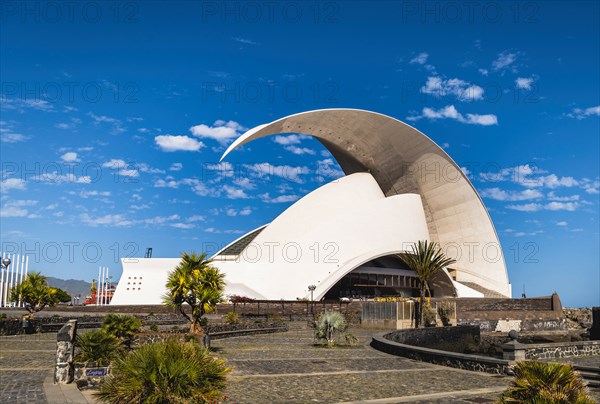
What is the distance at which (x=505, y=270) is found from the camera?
53594 mm

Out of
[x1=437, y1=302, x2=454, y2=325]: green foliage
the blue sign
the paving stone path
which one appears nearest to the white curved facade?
[x1=437, y1=302, x2=454, y2=325]: green foliage

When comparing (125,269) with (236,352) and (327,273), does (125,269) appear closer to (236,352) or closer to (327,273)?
(327,273)

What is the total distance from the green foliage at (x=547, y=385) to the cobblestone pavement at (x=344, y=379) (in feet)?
7.04

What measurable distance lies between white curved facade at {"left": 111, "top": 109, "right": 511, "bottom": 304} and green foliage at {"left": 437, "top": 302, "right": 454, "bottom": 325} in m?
14.4

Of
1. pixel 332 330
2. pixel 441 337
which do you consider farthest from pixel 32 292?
pixel 441 337

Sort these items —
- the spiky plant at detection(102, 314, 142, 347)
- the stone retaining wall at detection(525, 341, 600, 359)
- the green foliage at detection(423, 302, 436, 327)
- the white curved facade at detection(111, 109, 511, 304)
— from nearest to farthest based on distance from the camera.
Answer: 1. the spiky plant at detection(102, 314, 142, 347)
2. the stone retaining wall at detection(525, 341, 600, 359)
3. the green foliage at detection(423, 302, 436, 327)
4. the white curved facade at detection(111, 109, 511, 304)

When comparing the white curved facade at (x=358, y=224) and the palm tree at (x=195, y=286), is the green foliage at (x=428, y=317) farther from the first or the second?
the white curved facade at (x=358, y=224)

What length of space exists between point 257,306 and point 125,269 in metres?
14.7

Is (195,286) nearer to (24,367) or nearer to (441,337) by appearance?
(24,367)

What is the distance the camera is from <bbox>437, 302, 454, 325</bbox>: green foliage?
91.0 ft

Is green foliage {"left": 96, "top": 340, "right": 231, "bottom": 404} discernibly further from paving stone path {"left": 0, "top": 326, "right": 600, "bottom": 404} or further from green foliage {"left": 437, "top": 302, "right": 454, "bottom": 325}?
green foliage {"left": 437, "top": 302, "right": 454, "bottom": 325}

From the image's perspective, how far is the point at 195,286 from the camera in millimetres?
15422

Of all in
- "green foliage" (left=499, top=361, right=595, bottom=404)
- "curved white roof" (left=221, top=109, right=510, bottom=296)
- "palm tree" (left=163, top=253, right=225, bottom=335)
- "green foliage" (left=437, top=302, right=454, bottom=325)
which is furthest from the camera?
"curved white roof" (left=221, top=109, right=510, bottom=296)

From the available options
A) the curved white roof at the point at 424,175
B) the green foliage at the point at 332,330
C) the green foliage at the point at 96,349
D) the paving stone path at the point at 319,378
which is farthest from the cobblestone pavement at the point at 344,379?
the curved white roof at the point at 424,175
